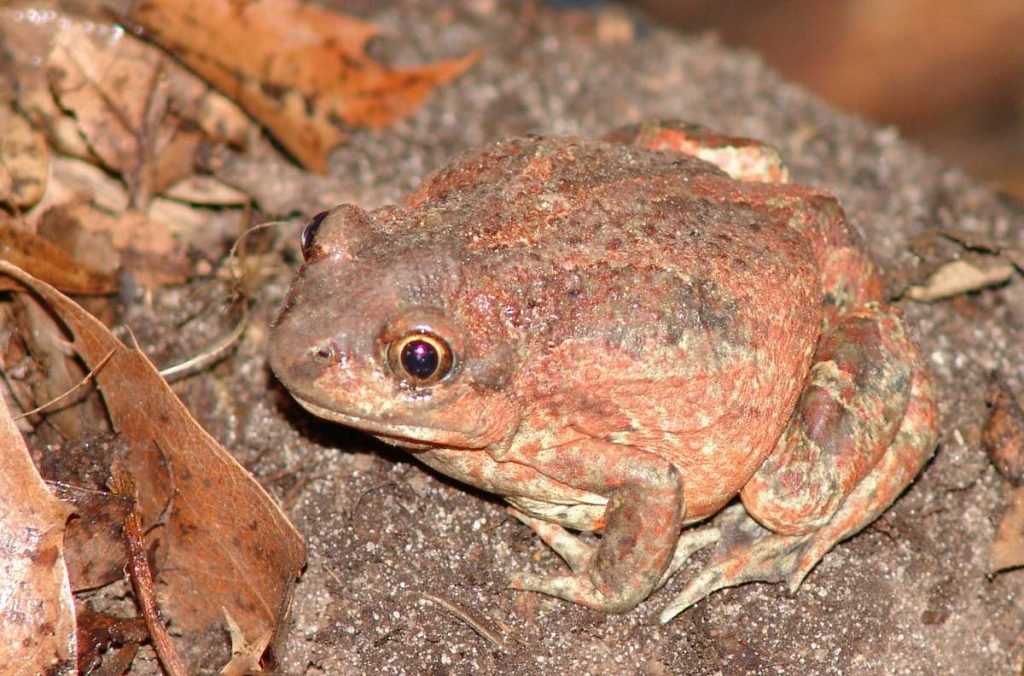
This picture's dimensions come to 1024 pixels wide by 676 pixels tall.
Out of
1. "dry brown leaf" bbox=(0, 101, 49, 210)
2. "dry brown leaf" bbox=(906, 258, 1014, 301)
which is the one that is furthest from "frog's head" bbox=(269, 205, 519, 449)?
"dry brown leaf" bbox=(906, 258, 1014, 301)

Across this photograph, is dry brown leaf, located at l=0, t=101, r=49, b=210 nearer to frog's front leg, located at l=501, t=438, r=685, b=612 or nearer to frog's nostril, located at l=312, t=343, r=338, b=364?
frog's nostril, located at l=312, t=343, r=338, b=364

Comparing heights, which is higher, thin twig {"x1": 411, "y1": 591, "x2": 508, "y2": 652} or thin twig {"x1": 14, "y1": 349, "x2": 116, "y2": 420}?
thin twig {"x1": 14, "y1": 349, "x2": 116, "y2": 420}

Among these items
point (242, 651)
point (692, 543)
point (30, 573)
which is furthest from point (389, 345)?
point (692, 543)

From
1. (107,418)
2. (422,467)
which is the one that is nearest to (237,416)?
(107,418)

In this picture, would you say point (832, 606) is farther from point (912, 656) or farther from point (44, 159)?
point (44, 159)

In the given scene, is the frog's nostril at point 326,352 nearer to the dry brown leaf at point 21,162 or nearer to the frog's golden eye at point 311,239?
the frog's golden eye at point 311,239

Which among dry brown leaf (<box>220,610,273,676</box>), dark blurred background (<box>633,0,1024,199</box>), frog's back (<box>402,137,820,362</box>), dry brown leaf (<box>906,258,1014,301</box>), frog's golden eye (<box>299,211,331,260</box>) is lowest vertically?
dry brown leaf (<box>220,610,273,676</box>)

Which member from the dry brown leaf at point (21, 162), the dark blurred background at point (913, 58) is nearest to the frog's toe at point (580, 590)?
the dry brown leaf at point (21, 162)
